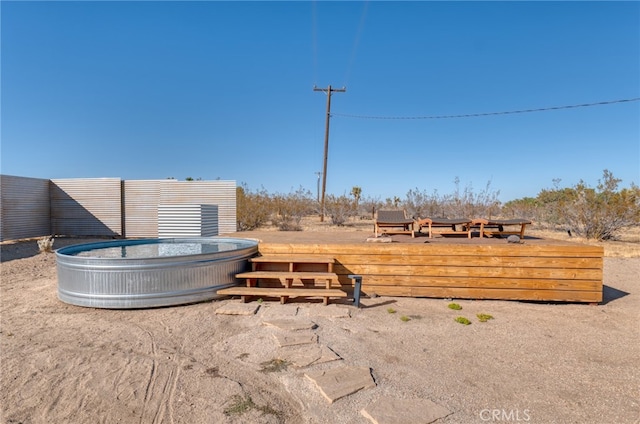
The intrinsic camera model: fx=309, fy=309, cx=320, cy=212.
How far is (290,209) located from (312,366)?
13.9 meters

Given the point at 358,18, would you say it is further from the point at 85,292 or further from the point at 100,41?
the point at 85,292

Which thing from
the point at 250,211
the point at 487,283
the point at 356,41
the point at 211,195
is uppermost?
the point at 356,41

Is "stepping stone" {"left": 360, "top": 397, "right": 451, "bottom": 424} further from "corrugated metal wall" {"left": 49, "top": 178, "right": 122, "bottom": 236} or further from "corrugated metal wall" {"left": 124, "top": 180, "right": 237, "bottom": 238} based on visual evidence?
"corrugated metal wall" {"left": 49, "top": 178, "right": 122, "bottom": 236}

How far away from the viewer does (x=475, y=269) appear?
5035mm

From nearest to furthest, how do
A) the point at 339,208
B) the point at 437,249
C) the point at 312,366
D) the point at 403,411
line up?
the point at 403,411, the point at 312,366, the point at 437,249, the point at 339,208

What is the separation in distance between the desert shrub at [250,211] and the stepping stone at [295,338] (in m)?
12.4

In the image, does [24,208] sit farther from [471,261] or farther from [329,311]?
[471,261]

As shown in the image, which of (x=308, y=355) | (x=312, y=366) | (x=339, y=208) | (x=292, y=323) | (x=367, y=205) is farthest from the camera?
(x=367, y=205)

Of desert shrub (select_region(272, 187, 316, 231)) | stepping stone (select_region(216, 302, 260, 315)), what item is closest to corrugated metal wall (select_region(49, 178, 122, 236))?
desert shrub (select_region(272, 187, 316, 231))

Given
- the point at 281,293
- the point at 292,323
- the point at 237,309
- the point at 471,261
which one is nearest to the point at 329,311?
the point at 292,323

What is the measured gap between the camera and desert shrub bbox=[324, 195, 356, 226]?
17.3 m

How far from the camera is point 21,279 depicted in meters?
6.46

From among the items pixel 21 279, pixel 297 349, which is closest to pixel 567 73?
pixel 297 349

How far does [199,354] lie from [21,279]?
605 centimetres
